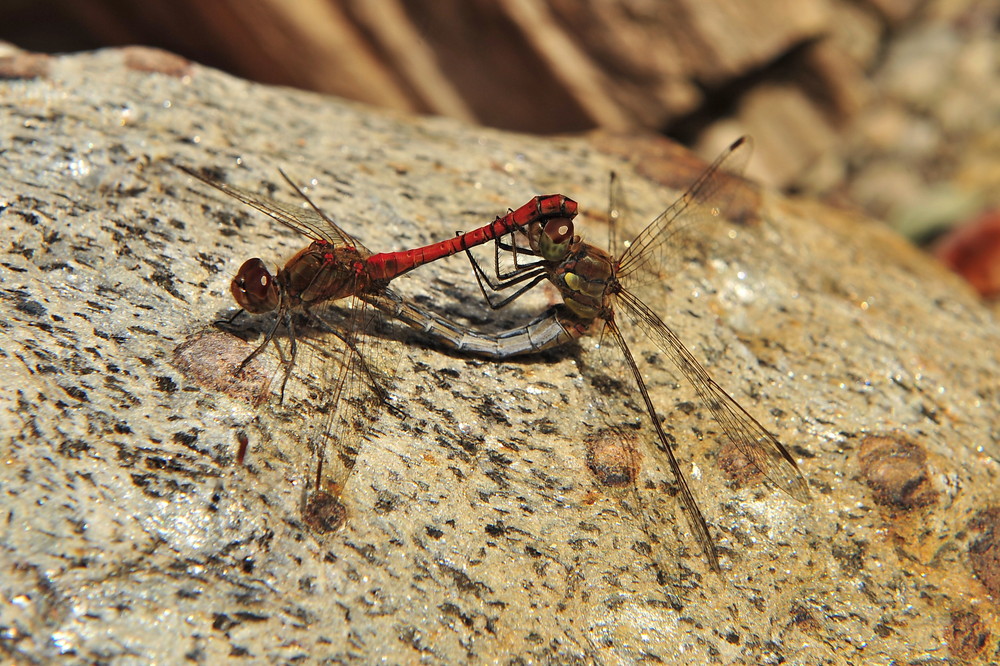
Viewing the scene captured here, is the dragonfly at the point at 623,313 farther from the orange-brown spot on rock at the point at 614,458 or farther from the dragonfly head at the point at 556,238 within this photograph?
the orange-brown spot on rock at the point at 614,458

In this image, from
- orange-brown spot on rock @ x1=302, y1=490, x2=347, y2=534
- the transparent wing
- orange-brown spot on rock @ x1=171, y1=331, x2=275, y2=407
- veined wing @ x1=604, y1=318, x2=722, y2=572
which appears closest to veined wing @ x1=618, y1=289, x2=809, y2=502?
veined wing @ x1=604, y1=318, x2=722, y2=572

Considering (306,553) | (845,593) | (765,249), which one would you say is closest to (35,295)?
(306,553)

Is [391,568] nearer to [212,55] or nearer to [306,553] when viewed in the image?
[306,553]

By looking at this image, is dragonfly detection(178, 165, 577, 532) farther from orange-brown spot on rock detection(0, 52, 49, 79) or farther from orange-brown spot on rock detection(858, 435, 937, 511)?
orange-brown spot on rock detection(858, 435, 937, 511)

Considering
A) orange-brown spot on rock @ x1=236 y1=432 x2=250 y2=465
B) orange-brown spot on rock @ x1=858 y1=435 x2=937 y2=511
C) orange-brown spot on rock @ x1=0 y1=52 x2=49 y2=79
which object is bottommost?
orange-brown spot on rock @ x1=236 y1=432 x2=250 y2=465

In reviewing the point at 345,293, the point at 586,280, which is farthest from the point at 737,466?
the point at 345,293
